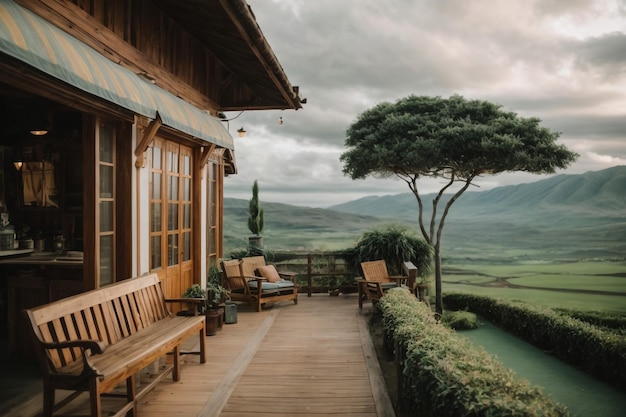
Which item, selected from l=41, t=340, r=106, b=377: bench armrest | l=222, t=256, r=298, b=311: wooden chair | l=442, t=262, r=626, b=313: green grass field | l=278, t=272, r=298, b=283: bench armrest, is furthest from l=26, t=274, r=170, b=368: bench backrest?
l=442, t=262, r=626, b=313: green grass field

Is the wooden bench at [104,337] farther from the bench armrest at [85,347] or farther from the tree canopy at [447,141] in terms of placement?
the tree canopy at [447,141]

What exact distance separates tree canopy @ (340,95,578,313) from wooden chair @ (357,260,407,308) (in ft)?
9.66

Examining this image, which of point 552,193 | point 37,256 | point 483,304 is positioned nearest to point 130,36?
point 37,256

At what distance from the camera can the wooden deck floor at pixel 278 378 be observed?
3.75m

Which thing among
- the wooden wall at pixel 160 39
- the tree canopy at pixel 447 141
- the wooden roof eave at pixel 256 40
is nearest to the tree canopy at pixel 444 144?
the tree canopy at pixel 447 141

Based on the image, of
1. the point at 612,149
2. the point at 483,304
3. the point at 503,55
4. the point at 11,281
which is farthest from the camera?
the point at 503,55

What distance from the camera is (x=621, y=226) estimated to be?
87.1 feet

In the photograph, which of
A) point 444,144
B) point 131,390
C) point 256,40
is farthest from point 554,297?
point 131,390

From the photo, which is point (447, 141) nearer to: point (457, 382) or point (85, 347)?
point (457, 382)

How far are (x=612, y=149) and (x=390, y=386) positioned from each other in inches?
Answer: 446

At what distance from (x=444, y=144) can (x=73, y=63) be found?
985cm

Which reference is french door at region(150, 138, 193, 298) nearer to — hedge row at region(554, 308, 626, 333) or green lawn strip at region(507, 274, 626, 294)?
hedge row at region(554, 308, 626, 333)

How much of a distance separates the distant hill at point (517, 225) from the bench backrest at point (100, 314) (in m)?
5.50

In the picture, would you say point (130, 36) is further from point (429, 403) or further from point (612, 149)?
point (612, 149)
